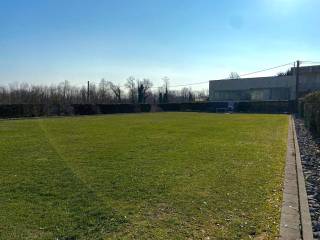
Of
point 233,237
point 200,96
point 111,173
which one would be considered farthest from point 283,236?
point 200,96

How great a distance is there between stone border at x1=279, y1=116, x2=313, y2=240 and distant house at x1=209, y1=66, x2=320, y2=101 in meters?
61.8

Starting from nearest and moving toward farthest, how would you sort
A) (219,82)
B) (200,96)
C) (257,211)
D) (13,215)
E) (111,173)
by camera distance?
(13,215)
(257,211)
(111,173)
(219,82)
(200,96)

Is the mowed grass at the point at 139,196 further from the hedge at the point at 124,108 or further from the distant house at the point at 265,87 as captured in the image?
the distant house at the point at 265,87

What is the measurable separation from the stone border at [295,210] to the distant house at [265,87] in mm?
61848

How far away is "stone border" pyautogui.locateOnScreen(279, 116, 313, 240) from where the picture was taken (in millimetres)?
4891

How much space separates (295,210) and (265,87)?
7584 centimetres

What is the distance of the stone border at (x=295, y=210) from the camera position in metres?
4.89

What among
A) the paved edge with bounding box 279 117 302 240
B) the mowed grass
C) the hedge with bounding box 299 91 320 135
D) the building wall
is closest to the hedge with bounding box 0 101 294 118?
the building wall

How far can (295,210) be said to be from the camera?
590 cm

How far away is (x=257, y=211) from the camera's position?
5688 mm

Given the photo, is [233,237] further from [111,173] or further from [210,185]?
[111,173]

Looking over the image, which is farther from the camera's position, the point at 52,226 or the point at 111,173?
the point at 111,173

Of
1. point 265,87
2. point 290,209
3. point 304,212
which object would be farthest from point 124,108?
point 304,212

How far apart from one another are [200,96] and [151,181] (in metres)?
103
